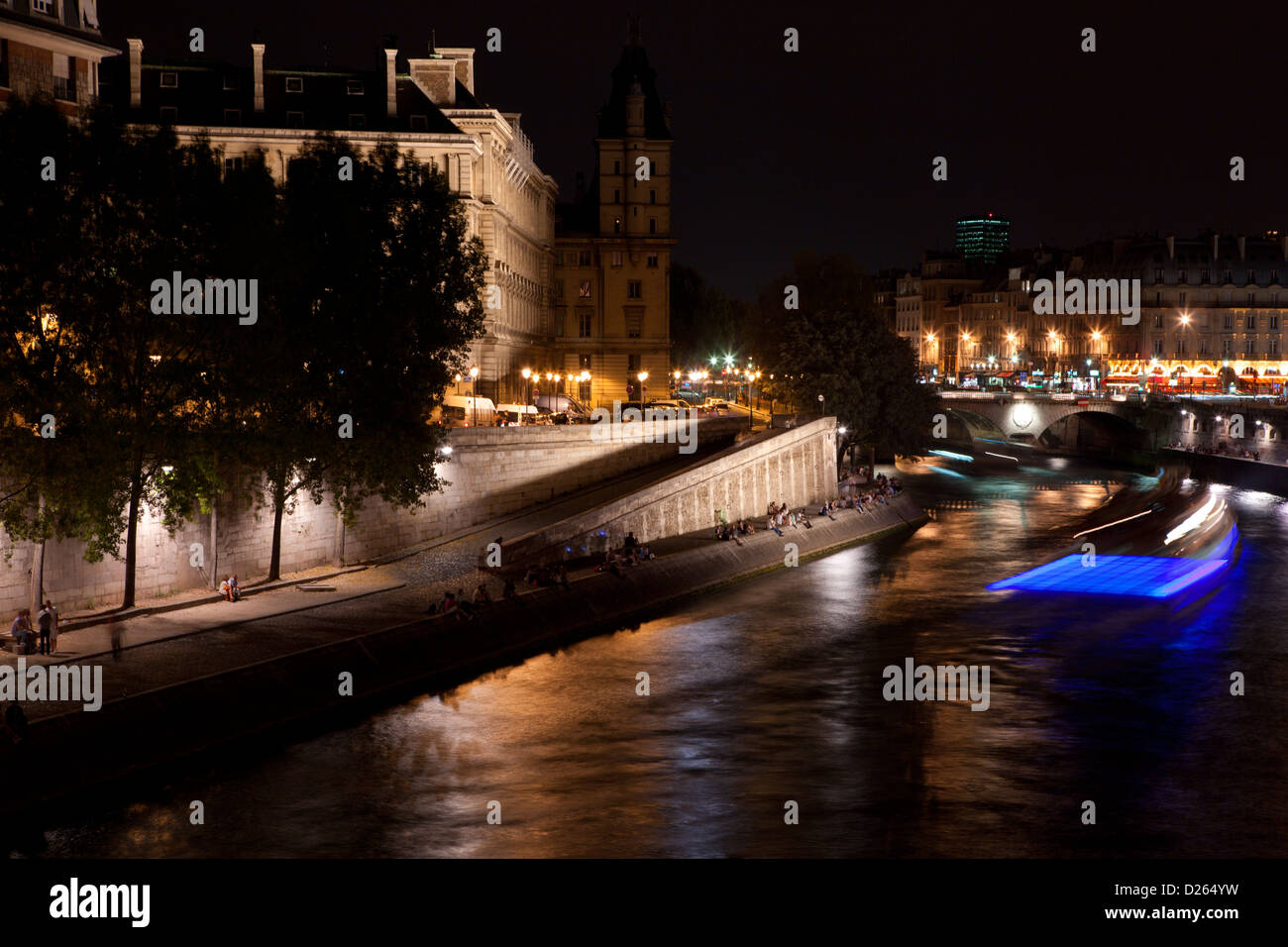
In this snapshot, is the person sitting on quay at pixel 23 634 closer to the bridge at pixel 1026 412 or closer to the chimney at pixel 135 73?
the chimney at pixel 135 73

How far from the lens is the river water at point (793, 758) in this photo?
19.9 m

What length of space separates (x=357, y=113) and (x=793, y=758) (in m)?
34.7

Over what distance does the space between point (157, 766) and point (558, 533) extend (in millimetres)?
16882

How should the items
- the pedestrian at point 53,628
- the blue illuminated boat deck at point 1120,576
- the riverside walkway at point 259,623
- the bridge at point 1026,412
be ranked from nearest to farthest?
the riverside walkway at point 259,623, the pedestrian at point 53,628, the blue illuminated boat deck at point 1120,576, the bridge at point 1026,412

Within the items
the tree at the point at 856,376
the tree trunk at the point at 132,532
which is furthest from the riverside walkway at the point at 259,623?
the tree at the point at 856,376

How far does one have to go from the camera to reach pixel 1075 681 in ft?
98.8

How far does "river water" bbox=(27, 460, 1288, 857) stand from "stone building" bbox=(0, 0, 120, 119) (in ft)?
53.8

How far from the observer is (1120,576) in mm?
45438

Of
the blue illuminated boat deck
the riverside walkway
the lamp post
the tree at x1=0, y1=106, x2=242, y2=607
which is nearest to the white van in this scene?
the lamp post

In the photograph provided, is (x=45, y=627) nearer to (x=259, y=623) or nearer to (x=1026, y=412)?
(x=259, y=623)

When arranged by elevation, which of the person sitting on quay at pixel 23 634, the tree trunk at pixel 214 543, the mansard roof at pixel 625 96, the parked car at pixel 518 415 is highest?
the mansard roof at pixel 625 96

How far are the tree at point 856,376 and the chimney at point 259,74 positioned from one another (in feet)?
95.7
